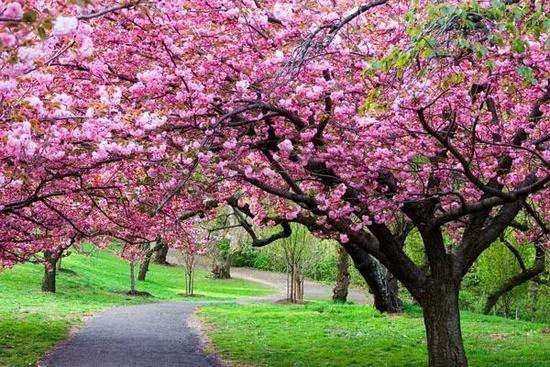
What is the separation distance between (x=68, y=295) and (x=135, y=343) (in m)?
13.5

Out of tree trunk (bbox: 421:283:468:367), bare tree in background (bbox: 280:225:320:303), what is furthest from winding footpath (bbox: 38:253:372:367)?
bare tree in background (bbox: 280:225:320:303)

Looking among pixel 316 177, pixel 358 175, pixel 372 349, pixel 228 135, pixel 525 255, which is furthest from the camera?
pixel 525 255

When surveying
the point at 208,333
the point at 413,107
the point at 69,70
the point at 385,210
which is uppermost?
the point at 69,70

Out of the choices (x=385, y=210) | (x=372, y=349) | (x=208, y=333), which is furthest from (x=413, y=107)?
(x=208, y=333)

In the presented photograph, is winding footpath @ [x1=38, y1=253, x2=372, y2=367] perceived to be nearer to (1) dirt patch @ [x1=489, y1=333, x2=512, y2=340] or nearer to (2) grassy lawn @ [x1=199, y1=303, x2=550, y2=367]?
(2) grassy lawn @ [x1=199, y1=303, x2=550, y2=367]

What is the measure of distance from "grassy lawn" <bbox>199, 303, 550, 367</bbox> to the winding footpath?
2.39 ft

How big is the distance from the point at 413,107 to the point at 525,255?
70.9ft

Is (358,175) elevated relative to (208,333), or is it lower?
elevated

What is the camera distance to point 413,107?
6.46 meters

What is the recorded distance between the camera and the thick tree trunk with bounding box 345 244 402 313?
18.5 m

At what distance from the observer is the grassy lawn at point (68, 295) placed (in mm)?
14120

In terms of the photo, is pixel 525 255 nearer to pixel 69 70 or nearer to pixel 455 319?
pixel 455 319

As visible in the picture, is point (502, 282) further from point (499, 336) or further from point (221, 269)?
point (221, 269)

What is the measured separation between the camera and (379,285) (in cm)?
2050
